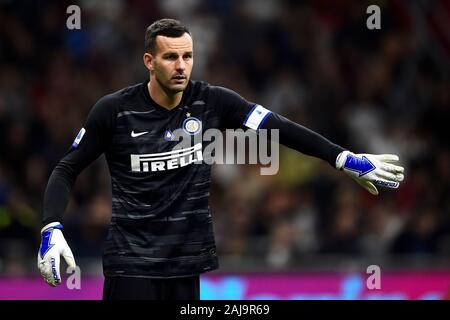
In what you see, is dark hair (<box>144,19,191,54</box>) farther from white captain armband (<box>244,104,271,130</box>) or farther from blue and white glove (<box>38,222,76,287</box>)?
blue and white glove (<box>38,222,76,287</box>)

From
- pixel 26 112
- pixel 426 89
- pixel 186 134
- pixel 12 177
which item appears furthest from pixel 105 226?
pixel 186 134

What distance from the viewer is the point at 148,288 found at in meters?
6.06

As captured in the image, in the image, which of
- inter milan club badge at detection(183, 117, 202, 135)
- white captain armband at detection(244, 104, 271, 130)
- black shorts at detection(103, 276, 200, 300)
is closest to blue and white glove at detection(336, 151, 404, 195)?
white captain armband at detection(244, 104, 271, 130)

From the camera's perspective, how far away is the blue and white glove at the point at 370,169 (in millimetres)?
6090

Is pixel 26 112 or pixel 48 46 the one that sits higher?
pixel 48 46

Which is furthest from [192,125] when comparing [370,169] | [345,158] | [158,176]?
[370,169]

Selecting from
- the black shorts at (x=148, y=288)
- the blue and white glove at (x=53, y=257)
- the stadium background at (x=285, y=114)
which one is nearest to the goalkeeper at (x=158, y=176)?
the black shorts at (x=148, y=288)

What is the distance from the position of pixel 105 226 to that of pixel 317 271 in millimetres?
2205

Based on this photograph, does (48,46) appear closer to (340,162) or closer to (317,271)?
(317,271)

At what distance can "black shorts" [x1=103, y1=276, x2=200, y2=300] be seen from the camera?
6.04m

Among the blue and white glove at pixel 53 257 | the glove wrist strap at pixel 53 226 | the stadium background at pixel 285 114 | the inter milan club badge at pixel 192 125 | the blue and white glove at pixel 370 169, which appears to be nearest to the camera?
the blue and white glove at pixel 53 257

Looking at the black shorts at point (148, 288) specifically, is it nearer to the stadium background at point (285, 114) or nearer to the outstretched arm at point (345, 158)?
the outstretched arm at point (345, 158)

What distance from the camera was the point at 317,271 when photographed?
33.8 feet

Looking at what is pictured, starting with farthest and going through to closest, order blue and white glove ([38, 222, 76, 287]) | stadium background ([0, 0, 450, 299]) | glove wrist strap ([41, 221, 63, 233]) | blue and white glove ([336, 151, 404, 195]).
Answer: stadium background ([0, 0, 450, 299]), blue and white glove ([336, 151, 404, 195]), glove wrist strap ([41, 221, 63, 233]), blue and white glove ([38, 222, 76, 287])
